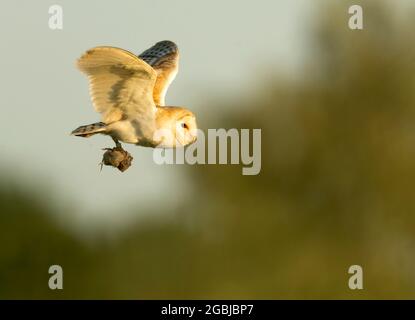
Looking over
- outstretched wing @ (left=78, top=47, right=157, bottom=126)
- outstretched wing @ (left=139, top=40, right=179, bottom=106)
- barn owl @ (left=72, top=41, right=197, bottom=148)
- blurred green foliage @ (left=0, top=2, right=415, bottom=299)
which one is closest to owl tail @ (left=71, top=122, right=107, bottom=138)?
barn owl @ (left=72, top=41, right=197, bottom=148)

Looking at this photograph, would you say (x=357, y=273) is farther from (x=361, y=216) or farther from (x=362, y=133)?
(x=362, y=133)

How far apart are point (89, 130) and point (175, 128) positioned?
56 cm

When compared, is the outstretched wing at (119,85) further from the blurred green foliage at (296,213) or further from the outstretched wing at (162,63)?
the blurred green foliage at (296,213)

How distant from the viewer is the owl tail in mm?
9562

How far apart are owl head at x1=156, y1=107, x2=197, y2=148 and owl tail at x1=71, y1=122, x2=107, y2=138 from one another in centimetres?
35

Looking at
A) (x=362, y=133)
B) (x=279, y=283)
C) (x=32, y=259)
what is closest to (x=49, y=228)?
(x=32, y=259)

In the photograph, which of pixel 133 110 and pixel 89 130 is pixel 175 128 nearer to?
pixel 133 110

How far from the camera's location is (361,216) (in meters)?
Result: 20.1

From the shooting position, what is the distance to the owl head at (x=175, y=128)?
990cm

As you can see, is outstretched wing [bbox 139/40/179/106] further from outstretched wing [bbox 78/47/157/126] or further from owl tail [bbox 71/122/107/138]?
owl tail [bbox 71/122/107/138]

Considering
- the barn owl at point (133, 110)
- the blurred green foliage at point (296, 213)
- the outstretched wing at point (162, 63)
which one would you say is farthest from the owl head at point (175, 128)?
the blurred green foliage at point (296, 213)

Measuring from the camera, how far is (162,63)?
10867mm

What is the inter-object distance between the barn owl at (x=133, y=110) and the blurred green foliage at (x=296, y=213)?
795cm

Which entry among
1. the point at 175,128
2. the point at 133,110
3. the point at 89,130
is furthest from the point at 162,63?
the point at 89,130
